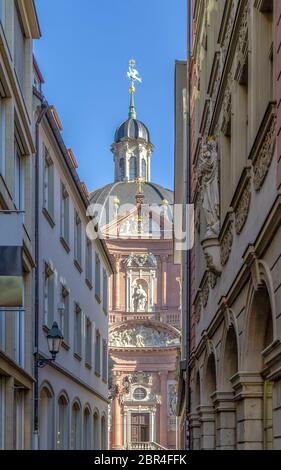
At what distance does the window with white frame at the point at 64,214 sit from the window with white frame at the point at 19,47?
25.4 feet

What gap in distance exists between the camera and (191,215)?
25172 millimetres

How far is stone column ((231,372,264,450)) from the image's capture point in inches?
501

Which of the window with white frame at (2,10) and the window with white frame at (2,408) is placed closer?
the window with white frame at (2,408)

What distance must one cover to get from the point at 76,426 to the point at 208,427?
11.4 m

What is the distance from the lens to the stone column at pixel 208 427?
1936cm

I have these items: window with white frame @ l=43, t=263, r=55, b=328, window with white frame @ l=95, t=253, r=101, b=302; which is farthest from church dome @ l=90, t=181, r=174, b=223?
window with white frame @ l=43, t=263, r=55, b=328

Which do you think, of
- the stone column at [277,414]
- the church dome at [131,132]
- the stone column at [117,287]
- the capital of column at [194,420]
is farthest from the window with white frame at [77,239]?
the church dome at [131,132]

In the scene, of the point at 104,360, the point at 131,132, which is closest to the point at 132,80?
the point at 131,132

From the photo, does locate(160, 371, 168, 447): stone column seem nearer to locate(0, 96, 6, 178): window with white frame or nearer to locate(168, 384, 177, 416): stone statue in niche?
locate(168, 384, 177, 416): stone statue in niche

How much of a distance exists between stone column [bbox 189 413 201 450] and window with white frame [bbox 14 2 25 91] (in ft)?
27.5

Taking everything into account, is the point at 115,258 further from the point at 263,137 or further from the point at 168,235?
the point at 263,137

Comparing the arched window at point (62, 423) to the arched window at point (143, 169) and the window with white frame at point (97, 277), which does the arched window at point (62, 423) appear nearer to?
the window with white frame at point (97, 277)
